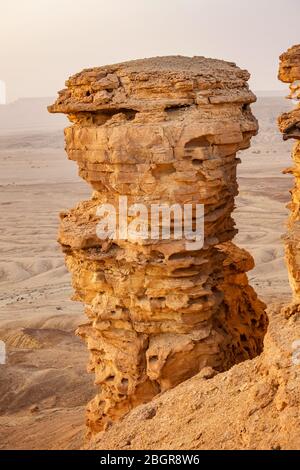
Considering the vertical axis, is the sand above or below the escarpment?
below

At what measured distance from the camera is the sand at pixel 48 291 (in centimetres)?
1415

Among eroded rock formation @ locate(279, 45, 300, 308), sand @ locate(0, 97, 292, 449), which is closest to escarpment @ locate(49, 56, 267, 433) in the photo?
eroded rock formation @ locate(279, 45, 300, 308)

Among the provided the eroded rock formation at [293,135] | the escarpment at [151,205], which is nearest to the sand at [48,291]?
the escarpment at [151,205]

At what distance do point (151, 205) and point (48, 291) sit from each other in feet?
52.0

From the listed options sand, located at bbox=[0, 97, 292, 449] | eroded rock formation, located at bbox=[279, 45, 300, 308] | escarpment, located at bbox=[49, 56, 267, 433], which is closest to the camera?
eroded rock formation, located at bbox=[279, 45, 300, 308]

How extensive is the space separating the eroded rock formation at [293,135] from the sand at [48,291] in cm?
576

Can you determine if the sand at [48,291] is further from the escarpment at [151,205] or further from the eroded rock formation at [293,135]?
the eroded rock formation at [293,135]

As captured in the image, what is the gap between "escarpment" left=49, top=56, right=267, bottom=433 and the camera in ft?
32.4

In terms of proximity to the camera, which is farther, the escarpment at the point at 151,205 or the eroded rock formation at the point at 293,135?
the escarpment at the point at 151,205

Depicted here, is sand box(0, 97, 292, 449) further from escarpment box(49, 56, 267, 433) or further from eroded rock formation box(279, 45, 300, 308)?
eroded rock formation box(279, 45, 300, 308)

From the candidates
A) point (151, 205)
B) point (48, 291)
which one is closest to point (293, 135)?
point (151, 205)

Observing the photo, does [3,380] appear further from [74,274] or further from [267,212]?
[267,212]

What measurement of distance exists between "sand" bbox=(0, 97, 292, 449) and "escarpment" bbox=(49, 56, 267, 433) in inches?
105

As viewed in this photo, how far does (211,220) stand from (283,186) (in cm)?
3848
